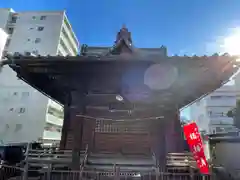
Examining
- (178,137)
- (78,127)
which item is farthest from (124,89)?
(178,137)

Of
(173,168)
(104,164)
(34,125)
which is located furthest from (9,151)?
(34,125)

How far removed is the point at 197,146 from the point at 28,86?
126 feet

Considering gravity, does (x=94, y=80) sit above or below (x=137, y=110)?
above

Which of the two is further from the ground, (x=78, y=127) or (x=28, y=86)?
(x=28, y=86)

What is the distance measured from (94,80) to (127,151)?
4157mm

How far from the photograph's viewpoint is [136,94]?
418 inches

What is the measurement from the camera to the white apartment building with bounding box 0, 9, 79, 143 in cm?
3625

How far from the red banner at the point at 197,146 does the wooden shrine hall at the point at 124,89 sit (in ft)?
6.67

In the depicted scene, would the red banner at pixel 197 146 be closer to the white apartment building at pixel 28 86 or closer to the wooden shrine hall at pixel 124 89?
the wooden shrine hall at pixel 124 89

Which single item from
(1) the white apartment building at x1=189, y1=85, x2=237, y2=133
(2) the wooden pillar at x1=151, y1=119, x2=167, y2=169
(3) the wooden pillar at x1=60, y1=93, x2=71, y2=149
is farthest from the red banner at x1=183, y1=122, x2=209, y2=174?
(1) the white apartment building at x1=189, y1=85, x2=237, y2=133

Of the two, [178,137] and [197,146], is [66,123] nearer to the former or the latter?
[178,137]

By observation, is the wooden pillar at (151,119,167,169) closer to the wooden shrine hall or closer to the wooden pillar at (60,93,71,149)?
the wooden shrine hall

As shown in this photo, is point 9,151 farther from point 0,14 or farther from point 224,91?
point 224,91

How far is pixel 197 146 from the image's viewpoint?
6.88 meters
